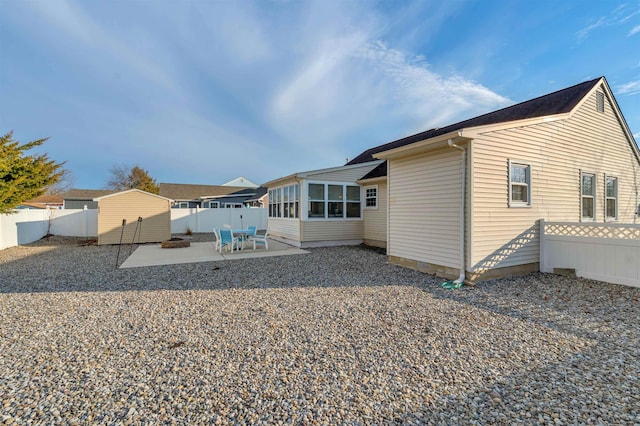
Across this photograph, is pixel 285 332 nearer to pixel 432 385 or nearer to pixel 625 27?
pixel 432 385

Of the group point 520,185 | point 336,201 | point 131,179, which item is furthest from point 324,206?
point 131,179

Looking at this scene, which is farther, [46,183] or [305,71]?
[46,183]

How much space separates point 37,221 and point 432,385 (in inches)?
789

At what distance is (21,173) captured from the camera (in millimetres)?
11531

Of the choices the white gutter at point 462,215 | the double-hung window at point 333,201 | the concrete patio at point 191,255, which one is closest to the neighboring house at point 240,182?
the concrete patio at point 191,255

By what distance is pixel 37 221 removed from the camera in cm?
1427

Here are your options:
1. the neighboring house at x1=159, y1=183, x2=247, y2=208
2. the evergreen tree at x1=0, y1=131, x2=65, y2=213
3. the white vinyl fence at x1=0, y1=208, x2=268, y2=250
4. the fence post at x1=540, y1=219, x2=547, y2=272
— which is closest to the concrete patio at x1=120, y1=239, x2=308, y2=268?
the white vinyl fence at x1=0, y1=208, x2=268, y2=250

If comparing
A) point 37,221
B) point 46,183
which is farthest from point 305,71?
point 37,221

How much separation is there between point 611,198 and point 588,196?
5.03ft

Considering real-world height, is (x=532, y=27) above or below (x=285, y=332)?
above

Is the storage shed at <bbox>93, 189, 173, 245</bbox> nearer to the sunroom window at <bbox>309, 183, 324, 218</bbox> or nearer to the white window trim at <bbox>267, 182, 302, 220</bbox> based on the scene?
the white window trim at <bbox>267, 182, 302, 220</bbox>

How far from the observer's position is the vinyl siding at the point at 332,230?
1142 centimetres

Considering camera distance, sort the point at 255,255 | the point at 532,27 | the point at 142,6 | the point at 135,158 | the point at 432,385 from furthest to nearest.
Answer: the point at 135,158 → the point at 255,255 → the point at 532,27 → the point at 142,6 → the point at 432,385

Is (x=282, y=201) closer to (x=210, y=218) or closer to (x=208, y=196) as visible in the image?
(x=210, y=218)
